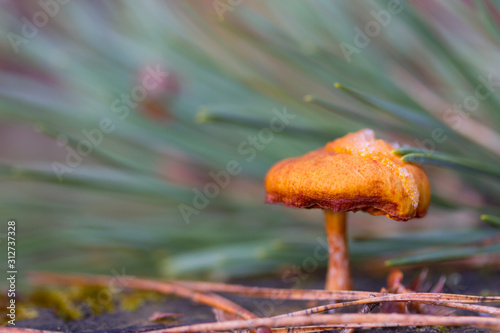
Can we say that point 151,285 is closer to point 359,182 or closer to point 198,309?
point 198,309

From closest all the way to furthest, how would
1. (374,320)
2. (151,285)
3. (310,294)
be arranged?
(374,320) → (310,294) → (151,285)

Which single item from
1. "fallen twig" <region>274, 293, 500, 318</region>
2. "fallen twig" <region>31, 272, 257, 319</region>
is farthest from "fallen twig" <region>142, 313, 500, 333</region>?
"fallen twig" <region>31, 272, 257, 319</region>

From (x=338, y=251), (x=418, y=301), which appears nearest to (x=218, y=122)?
(x=338, y=251)

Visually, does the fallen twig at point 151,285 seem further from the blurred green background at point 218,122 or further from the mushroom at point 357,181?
the mushroom at point 357,181

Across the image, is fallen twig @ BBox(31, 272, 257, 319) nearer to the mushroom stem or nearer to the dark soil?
the dark soil

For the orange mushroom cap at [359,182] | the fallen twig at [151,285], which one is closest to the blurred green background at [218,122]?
the fallen twig at [151,285]

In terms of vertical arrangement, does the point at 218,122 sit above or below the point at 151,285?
above
